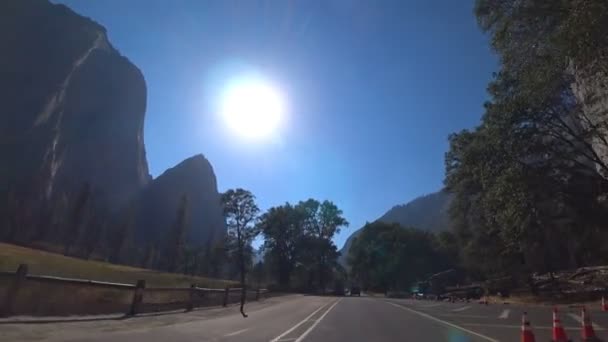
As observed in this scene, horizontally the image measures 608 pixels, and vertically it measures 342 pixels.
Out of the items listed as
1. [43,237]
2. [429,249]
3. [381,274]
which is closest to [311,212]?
[381,274]

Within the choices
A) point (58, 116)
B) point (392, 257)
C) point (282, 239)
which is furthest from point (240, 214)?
point (58, 116)

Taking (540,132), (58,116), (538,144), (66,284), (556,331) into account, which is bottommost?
(556,331)

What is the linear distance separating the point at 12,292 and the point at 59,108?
170 m

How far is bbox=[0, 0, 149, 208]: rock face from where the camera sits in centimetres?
14250

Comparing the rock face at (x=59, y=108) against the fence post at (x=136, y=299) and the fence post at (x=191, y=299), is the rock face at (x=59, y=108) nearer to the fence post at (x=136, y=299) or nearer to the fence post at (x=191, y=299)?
the fence post at (x=191, y=299)

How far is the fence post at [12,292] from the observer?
11389 mm

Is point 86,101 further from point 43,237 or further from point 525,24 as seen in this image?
point 525,24

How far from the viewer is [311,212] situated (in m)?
104

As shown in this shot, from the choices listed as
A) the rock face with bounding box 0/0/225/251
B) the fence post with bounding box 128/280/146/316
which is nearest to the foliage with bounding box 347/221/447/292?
the rock face with bounding box 0/0/225/251

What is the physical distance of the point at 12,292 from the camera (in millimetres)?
11656

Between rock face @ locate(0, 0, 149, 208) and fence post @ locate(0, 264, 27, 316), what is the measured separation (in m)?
143

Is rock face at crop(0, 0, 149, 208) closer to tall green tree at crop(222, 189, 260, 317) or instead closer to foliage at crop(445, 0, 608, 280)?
tall green tree at crop(222, 189, 260, 317)

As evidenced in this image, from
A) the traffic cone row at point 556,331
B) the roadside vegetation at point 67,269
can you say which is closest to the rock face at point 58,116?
the roadside vegetation at point 67,269

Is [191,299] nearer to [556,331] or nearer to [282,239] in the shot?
[556,331]
